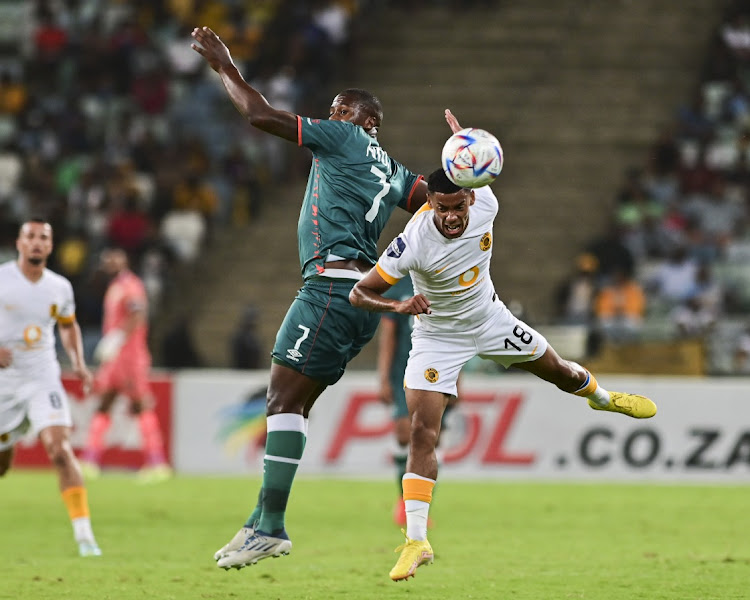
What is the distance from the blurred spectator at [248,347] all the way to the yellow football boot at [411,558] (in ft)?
38.8

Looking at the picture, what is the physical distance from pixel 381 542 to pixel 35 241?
3.70m

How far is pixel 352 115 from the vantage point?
27.9ft

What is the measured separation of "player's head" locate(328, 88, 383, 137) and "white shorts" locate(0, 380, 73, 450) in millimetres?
3677

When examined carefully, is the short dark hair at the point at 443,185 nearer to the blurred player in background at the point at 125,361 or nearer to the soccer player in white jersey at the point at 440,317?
the soccer player in white jersey at the point at 440,317

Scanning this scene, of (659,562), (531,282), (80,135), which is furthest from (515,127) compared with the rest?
(659,562)

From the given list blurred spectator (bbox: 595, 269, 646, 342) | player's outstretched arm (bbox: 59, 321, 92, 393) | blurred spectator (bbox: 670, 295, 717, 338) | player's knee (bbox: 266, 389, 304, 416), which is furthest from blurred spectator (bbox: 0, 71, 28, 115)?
player's knee (bbox: 266, 389, 304, 416)

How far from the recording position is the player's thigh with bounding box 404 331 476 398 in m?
8.48

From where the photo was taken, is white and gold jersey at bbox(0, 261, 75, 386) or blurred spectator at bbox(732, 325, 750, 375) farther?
blurred spectator at bbox(732, 325, 750, 375)

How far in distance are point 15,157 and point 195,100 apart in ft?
10.6

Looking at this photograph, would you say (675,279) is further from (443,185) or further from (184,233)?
(443,185)

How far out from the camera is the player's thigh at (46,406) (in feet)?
35.1

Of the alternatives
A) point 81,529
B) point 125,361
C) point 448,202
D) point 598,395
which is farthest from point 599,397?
point 125,361

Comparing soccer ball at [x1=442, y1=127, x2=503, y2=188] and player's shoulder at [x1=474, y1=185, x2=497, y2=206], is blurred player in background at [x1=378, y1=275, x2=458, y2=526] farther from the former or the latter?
soccer ball at [x1=442, y1=127, x2=503, y2=188]

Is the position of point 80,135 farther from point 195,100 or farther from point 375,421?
point 375,421
